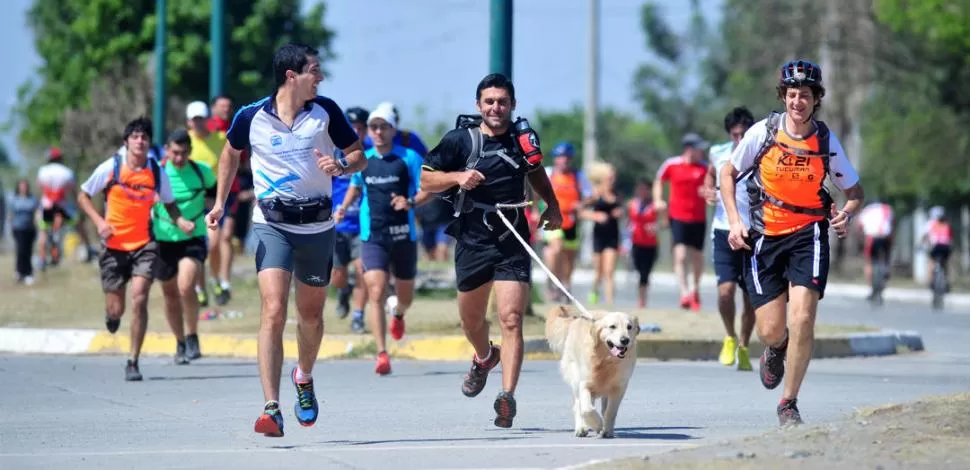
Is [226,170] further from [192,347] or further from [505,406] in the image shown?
[192,347]

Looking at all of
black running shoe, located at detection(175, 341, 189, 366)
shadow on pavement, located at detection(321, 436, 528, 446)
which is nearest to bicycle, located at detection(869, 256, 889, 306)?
black running shoe, located at detection(175, 341, 189, 366)

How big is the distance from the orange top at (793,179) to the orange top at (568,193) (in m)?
12.3

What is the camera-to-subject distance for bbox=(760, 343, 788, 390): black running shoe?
10.4 metres

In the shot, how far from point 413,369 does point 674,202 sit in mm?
5918

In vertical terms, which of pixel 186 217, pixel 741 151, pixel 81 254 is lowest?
pixel 81 254

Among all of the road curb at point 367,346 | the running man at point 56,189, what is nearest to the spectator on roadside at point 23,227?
the running man at point 56,189

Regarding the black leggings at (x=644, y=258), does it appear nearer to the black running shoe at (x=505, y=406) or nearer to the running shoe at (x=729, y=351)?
the running shoe at (x=729, y=351)

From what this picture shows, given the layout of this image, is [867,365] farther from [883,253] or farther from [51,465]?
[883,253]

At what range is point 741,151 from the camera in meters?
9.74

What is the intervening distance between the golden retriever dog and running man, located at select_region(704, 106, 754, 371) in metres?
3.60

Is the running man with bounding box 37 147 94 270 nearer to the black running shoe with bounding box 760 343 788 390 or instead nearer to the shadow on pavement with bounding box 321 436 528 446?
the black running shoe with bounding box 760 343 788 390

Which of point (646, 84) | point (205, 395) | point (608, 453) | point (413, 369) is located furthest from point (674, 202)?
point (646, 84)

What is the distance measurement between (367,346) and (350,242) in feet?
3.72

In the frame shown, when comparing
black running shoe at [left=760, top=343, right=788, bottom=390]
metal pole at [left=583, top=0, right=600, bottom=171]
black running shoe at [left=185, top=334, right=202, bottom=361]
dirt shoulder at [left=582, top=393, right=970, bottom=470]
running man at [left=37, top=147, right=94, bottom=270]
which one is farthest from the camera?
metal pole at [left=583, top=0, right=600, bottom=171]
